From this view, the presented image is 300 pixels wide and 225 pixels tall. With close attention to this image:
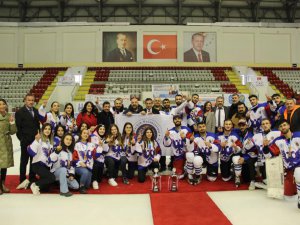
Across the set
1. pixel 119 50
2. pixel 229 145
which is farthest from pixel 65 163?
pixel 119 50

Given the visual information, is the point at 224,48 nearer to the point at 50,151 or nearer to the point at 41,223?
the point at 50,151

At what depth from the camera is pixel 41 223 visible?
11.5 feet

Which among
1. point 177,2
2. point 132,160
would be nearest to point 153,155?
point 132,160

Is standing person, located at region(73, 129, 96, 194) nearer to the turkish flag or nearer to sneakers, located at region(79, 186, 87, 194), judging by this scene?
sneakers, located at region(79, 186, 87, 194)

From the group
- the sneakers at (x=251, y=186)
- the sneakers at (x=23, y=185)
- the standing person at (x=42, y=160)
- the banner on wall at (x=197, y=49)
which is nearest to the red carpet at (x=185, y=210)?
the sneakers at (x=251, y=186)

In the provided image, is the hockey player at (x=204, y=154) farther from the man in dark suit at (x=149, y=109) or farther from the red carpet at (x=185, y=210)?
the man in dark suit at (x=149, y=109)

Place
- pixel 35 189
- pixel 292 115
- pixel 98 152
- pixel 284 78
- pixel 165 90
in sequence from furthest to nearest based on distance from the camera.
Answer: pixel 284 78 → pixel 165 90 → pixel 98 152 → pixel 292 115 → pixel 35 189

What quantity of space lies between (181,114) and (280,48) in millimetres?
18494

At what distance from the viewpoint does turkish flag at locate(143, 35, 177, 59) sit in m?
21.2

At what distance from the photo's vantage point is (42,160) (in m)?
4.88

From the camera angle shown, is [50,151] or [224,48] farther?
[224,48]

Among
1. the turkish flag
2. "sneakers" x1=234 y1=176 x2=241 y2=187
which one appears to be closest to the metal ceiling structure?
the turkish flag

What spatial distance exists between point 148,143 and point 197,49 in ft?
55.0

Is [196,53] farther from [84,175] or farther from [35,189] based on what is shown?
[35,189]
